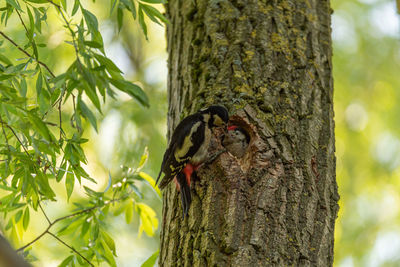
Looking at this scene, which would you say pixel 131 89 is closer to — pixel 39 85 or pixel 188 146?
pixel 39 85

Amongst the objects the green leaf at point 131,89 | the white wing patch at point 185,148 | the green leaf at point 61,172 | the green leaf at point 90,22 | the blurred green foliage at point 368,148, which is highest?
the blurred green foliage at point 368,148

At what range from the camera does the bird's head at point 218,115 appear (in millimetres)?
2398

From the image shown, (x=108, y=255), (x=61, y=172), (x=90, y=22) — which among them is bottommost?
(x=108, y=255)

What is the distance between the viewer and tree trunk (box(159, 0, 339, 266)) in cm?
212

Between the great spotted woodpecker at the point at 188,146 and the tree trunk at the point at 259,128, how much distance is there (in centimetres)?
6

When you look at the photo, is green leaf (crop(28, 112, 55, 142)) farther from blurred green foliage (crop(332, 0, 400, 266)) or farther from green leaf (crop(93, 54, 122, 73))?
blurred green foliage (crop(332, 0, 400, 266))

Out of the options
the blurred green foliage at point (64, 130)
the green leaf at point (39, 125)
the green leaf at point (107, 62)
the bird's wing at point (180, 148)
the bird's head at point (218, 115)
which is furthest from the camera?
the bird's wing at point (180, 148)

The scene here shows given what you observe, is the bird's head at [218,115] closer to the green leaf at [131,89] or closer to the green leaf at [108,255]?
the green leaf at [131,89]

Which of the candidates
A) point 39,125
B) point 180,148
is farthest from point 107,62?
point 180,148

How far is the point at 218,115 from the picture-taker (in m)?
2.42

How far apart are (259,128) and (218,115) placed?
209 mm

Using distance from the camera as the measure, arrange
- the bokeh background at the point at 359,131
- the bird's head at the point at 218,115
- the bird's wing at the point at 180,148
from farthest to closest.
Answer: the bokeh background at the point at 359,131 < the bird's wing at the point at 180,148 < the bird's head at the point at 218,115

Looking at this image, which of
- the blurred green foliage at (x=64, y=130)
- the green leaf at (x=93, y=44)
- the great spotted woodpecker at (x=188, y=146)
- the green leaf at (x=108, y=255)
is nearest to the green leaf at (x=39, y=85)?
the blurred green foliage at (x=64, y=130)

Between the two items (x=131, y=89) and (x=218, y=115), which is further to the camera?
(x=218, y=115)
